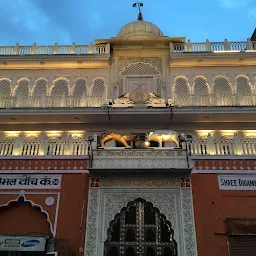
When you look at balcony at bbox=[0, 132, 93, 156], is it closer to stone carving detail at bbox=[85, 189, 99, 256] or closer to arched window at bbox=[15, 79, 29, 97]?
stone carving detail at bbox=[85, 189, 99, 256]

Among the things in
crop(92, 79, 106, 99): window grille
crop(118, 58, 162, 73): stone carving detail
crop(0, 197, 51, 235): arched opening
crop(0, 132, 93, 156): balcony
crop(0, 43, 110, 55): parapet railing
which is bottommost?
crop(0, 197, 51, 235): arched opening

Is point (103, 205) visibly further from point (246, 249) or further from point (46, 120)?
point (46, 120)

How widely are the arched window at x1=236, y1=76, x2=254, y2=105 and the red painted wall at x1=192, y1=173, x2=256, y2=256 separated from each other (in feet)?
17.3

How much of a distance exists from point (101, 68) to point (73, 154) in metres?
5.72

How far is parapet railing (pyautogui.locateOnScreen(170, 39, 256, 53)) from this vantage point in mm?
16453

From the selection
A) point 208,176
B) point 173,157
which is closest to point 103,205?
point 173,157

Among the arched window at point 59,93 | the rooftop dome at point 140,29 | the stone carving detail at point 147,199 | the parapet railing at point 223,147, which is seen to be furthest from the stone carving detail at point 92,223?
the rooftop dome at point 140,29

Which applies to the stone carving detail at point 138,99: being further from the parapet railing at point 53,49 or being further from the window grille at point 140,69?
the parapet railing at point 53,49

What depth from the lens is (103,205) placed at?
414 inches

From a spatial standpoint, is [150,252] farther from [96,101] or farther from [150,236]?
[96,101]

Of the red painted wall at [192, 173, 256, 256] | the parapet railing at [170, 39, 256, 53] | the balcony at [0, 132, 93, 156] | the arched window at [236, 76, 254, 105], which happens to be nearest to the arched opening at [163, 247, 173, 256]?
the red painted wall at [192, 173, 256, 256]

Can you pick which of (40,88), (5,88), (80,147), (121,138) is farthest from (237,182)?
(5,88)

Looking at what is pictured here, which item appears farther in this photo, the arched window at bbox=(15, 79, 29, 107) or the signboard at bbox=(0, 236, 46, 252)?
the arched window at bbox=(15, 79, 29, 107)

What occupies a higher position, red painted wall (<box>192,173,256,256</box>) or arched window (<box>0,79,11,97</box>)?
arched window (<box>0,79,11,97</box>)
